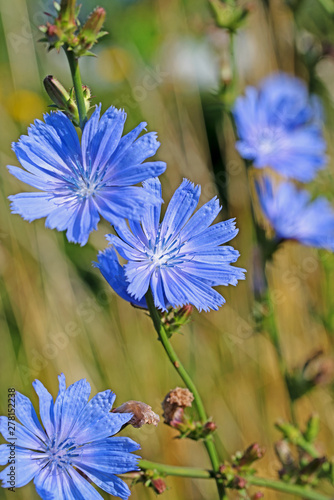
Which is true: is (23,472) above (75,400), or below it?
below

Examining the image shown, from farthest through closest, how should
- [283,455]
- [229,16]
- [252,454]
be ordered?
[229,16] → [283,455] → [252,454]

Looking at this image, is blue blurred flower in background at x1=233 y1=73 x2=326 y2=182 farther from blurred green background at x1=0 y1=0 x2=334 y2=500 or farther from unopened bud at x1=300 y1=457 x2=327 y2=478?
unopened bud at x1=300 y1=457 x2=327 y2=478

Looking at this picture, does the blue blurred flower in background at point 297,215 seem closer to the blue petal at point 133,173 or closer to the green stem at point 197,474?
the green stem at point 197,474

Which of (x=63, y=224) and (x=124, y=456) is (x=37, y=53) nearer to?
(x=63, y=224)

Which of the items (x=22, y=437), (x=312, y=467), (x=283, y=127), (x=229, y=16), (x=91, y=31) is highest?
(x=229, y=16)

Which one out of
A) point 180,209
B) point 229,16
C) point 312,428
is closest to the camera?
point 180,209

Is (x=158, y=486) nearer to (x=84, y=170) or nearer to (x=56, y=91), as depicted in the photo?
(x=84, y=170)

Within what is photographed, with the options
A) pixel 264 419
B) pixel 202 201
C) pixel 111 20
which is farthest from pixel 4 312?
pixel 111 20

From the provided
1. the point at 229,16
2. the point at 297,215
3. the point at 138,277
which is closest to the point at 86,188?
the point at 138,277

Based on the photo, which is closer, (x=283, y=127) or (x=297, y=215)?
(x=297, y=215)
